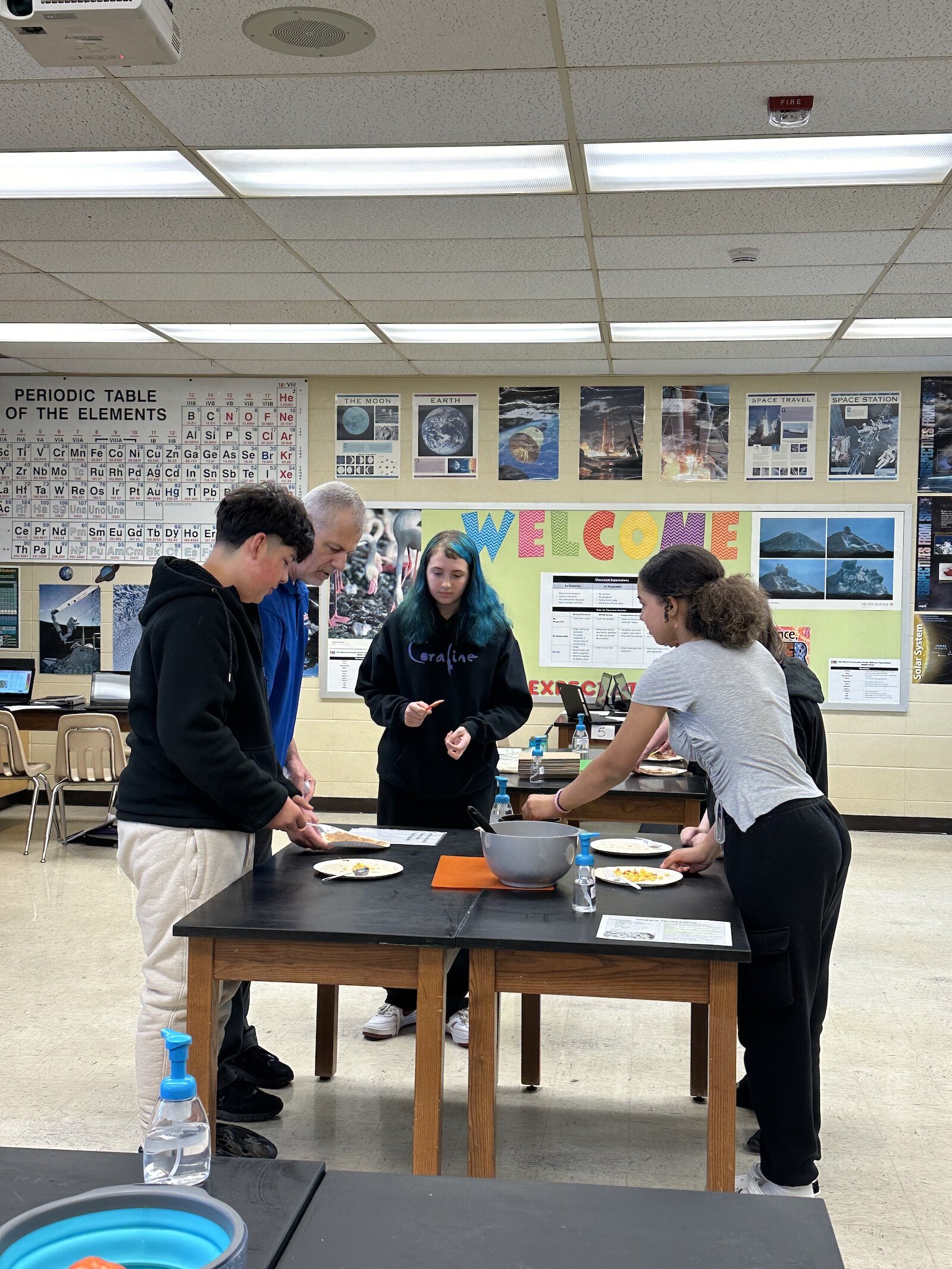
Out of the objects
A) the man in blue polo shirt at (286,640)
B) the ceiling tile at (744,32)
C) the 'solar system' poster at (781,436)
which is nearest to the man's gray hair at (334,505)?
the man in blue polo shirt at (286,640)

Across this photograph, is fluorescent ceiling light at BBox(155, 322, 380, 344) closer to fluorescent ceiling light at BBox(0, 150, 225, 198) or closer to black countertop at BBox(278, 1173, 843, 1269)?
fluorescent ceiling light at BBox(0, 150, 225, 198)

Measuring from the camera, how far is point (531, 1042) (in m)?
3.42

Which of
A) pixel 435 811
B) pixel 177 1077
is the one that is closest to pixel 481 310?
pixel 435 811

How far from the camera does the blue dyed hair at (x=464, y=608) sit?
3750 millimetres

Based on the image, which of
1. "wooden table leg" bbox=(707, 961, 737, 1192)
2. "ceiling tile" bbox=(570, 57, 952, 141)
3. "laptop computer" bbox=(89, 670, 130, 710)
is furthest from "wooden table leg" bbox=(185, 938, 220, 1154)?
"laptop computer" bbox=(89, 670, 130, 710)

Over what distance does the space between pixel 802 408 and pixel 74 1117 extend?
19.5ft

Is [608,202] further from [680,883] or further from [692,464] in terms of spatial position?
[692,464]

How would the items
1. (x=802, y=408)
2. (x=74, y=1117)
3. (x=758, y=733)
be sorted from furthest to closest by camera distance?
1. (x=802, y=408)
2. (x=74, y=1117)
3. (x=758, y=733)

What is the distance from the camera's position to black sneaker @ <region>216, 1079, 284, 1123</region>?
3197mm

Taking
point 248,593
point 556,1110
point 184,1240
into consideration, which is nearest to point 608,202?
point 248,593

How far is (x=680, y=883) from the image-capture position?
8.78 feet

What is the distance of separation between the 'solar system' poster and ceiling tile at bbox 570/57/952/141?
3.99 meters

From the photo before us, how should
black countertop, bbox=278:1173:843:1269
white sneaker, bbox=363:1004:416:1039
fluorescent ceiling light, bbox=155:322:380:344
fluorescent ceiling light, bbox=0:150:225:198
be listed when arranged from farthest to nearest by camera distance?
fluorescent ceiling light, bbox=155:322:380:344
fluorescent ceiling light, bbox=0:150:225:198
white sneaker, bbox=363:1004:416:1039
black countertop, bbox=278:1173:843:1269

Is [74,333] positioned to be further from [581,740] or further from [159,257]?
[581,740]
